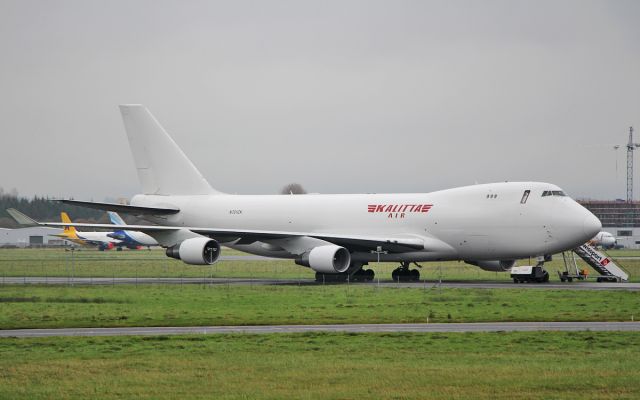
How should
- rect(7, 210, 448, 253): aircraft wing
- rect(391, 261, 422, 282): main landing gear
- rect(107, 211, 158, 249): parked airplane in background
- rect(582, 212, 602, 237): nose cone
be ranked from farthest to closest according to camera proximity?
rect(107, 211, 158, 249): parked airplane in background → rect(391, 261, 422, 282): main landing gear → rect(7, 210, 448, 253): aircraft wing → rect(582, 212, 602, 237): nose cone

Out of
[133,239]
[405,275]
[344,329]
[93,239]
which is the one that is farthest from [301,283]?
[93,239]

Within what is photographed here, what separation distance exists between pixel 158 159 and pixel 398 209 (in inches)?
718

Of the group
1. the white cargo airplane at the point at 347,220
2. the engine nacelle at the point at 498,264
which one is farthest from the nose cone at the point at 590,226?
the engine nacelle at the point at 498,264

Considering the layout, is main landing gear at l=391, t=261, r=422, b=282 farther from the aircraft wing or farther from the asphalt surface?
the aircraft wing

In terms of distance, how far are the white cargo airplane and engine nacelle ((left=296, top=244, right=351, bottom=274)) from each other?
0.06 meters

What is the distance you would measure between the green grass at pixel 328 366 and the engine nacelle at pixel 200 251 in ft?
92.4

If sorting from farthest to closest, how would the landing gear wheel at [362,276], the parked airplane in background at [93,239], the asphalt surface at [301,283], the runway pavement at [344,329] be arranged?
the parked airplane in background at [93,239]
the landing gear wheel at [362,276]
the asphalt surface at [301,283]
the runway pavement at [344,329]

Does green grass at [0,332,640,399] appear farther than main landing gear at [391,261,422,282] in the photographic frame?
No

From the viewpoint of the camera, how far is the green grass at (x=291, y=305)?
34.7 m

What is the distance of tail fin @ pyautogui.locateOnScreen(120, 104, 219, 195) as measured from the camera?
2680 inches

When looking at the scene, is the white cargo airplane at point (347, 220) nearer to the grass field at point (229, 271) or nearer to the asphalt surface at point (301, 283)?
the asphalt surface at point (301, 283)

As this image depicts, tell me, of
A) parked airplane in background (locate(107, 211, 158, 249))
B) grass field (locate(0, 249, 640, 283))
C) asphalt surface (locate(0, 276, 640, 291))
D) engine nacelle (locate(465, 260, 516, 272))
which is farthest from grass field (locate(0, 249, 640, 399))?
parked airplane in background (locate(107, 211, 158, 249))

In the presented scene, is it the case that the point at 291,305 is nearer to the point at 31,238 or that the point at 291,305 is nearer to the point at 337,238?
the point at 337,238

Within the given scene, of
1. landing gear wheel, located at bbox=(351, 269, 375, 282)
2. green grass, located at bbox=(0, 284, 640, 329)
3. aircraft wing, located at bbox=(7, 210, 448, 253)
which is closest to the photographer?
green grass, located at bbox=(0, 284, 640, 329)
